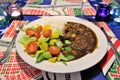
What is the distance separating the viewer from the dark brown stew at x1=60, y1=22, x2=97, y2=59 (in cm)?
77

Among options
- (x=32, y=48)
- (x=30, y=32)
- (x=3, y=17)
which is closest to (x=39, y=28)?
(x=30, y=32)

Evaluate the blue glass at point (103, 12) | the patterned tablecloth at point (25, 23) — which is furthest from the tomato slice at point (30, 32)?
the blue glass at point (103, 12)

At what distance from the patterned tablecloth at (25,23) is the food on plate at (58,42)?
0.08 metres

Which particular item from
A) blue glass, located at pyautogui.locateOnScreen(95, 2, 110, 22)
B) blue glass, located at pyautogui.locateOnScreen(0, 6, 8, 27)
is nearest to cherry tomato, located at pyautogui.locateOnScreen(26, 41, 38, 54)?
blue glass, located at pyautogui.locateOnScreen(0, 6, 8, 27)

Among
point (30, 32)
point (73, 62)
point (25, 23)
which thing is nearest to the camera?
point (73, 62)

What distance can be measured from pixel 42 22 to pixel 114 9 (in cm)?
54

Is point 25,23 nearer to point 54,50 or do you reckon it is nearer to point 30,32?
point 30,32

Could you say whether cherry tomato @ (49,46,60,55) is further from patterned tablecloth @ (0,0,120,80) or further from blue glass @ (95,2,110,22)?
blue glass @ (95,2,110,22)

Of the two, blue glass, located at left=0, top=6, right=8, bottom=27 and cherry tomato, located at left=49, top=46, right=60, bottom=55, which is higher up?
cherry tomato, located at left=49, top=46, right=60, bottom=55

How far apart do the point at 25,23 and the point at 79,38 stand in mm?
388

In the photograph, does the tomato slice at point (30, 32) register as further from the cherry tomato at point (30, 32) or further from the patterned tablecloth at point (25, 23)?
the patterned tablecloth at point (25, 23)

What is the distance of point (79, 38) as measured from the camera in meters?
0.84

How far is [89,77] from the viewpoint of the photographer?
Result: 2.39ft

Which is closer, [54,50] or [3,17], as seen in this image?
[54,50]
